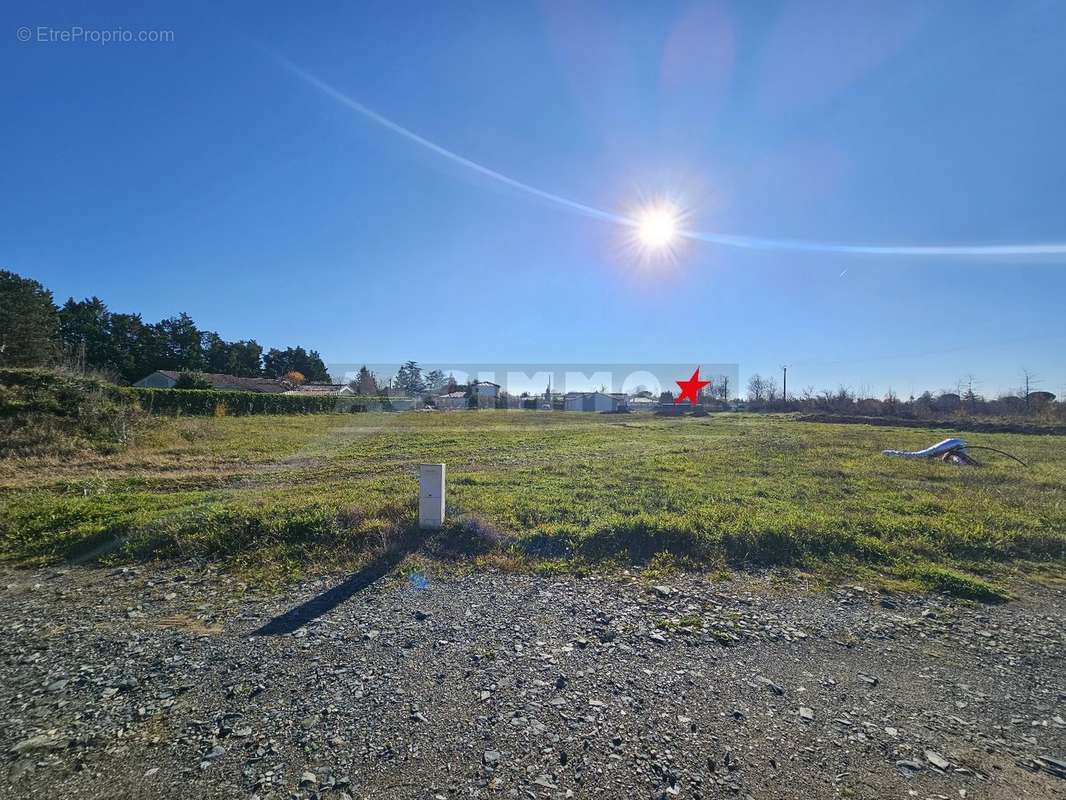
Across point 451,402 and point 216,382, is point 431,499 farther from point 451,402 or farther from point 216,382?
point 216,382

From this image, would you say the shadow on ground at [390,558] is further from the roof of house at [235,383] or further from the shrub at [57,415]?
the roof of house at [235,383]

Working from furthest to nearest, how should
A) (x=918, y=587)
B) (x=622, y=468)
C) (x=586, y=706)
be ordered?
1. (x=622, y=468)
2. (x=918, y=587)
3. (x=586, y=706)

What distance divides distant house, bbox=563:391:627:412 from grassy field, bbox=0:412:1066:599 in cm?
4020

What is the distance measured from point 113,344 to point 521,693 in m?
65.0

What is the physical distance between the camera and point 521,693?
8.66 ft

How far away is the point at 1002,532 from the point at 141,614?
9816 mm

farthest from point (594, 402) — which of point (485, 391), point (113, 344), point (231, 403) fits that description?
point (113, 344)

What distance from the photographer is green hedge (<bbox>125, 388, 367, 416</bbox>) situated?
22.8 m

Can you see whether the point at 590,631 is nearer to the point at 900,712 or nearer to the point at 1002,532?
the point at 900,712

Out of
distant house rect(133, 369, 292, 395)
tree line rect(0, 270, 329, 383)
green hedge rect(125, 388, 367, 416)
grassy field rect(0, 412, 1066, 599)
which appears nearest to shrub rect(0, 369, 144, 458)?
grassy field rect(0, 412, 1066, 599)

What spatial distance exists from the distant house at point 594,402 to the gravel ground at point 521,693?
4788cm

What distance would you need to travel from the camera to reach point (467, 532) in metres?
5.32

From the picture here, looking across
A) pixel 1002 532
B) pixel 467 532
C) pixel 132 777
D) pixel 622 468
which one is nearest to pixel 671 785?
pixel 132 777

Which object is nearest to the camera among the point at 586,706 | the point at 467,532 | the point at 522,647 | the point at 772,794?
the point at 772,794
